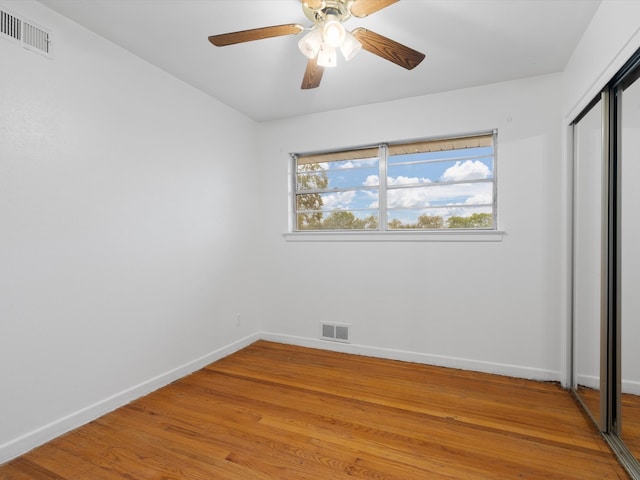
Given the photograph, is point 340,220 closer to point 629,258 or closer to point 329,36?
point 329,36

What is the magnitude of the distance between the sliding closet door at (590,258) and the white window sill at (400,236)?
62cm

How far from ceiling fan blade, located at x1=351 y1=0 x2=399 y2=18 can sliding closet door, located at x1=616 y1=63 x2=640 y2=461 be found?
1.26 m

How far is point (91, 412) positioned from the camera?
2.14m

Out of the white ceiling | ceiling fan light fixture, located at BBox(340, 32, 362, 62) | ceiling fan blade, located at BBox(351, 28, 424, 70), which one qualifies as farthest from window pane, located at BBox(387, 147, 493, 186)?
ceiling fan light fixture, located at BBox(340, 32, 362, 62)

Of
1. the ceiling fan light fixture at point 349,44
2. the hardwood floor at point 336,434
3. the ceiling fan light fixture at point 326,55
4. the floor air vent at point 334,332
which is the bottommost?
the hardwood floor at point 336,434

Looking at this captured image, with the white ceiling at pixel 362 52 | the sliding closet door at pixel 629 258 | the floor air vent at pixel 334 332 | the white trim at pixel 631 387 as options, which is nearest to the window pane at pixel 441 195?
the white ceiling at pixel 362 52

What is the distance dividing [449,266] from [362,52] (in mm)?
1914

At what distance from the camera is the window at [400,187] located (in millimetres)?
2996

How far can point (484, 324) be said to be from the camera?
9.54 feet

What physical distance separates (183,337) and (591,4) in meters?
3.59

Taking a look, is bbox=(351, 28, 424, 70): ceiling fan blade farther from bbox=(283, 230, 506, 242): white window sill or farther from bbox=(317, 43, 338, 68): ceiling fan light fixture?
bbox=(283, 230, 506, 242): white window sill

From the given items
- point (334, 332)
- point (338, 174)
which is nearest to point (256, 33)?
point (338, 174)

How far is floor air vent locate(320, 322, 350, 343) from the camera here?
3.43 meters

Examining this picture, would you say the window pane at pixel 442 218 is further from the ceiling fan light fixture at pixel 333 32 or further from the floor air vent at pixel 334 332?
the ceiling fan light fixture at pixel 333 32
